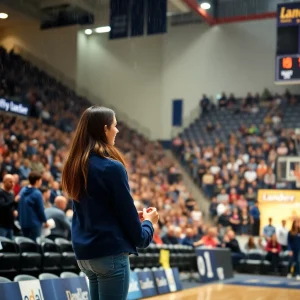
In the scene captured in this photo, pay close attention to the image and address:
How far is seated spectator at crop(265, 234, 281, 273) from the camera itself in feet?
53.7

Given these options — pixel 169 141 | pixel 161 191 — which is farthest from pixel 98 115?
pixel 169 141

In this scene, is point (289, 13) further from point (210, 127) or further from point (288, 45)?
point (210, 127)

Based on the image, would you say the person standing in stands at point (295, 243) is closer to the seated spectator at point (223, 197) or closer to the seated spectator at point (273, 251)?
the seated spectator at point (273, 251)

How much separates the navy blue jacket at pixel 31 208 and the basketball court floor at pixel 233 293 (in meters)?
2.42

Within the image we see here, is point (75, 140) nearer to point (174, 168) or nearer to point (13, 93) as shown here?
point (13, 93)

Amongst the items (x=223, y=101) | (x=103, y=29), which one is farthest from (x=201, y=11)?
(x=103, y=29)

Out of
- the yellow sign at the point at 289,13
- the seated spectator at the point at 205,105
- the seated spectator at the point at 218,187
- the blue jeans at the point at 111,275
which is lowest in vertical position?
the seated spectator at the point at 218,187

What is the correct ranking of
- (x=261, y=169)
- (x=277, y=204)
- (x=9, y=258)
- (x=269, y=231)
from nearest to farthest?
(x=9, y=258), (x=269, y=231), (x=277, y=204), (x=261, y=169)

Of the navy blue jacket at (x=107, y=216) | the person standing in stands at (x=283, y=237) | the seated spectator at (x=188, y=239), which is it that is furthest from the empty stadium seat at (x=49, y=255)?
the person standing in stands at (x=283, y=237)

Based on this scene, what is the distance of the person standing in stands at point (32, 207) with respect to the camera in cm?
774

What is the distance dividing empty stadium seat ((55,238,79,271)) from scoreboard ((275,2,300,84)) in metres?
6.83

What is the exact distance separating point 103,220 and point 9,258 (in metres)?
4.97

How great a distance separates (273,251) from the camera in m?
16.4

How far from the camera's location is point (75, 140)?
262cm
